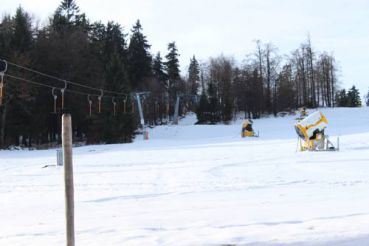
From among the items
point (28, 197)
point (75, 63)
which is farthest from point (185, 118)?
point (28, 197)

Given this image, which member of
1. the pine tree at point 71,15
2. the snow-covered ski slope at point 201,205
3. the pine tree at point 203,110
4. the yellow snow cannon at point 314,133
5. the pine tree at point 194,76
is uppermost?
the pine tree at point 71,15

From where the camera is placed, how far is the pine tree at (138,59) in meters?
71.7

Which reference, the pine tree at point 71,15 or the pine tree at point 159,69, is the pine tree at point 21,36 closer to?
the pine tree at point 71,15

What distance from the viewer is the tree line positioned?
148 ft

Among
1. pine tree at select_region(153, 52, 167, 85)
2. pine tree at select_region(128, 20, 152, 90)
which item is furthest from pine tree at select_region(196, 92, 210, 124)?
pine tree at select_region(153, 52, 167, 85)

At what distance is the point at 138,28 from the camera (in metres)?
76.8

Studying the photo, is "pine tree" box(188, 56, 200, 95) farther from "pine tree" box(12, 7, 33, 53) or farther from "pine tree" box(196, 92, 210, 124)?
"pine tree" box(12, 7, 33, 53)

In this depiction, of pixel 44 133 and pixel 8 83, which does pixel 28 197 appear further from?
pixel 44 133

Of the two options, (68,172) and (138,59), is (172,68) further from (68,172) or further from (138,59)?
(68,172)

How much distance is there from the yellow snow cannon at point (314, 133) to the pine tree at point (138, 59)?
4990cm

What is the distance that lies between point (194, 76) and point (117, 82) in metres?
38.9

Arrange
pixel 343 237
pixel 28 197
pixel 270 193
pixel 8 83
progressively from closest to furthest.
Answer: pixel 343 237
pixel 270 193
pixel 28 197
pixel 8 83

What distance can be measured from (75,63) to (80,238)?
45.7m

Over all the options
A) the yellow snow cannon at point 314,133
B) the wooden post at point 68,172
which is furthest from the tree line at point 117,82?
the wooden post at point 68,172
